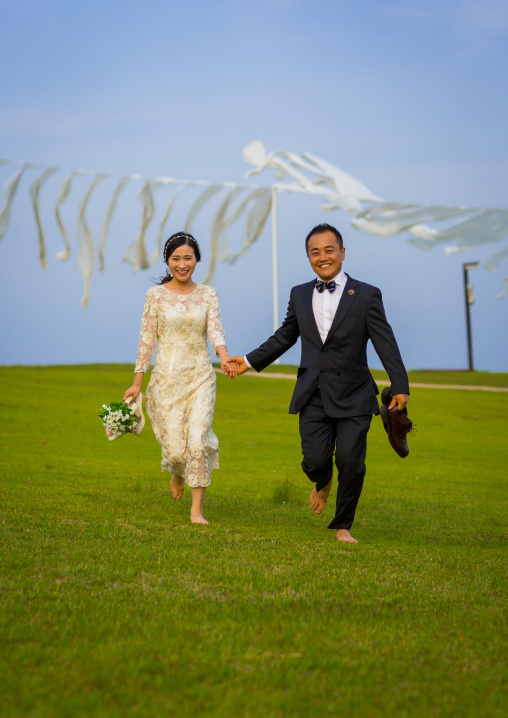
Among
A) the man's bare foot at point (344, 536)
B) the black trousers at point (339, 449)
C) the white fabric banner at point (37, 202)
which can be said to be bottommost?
the man's bare foot at point (344, 536)

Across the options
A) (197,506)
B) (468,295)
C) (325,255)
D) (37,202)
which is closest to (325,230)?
(325,255)

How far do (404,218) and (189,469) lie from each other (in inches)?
777

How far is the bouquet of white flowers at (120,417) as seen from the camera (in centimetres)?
600

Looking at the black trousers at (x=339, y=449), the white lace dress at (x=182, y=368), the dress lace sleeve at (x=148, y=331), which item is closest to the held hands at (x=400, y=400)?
the black trousers at (x=339, y=449)

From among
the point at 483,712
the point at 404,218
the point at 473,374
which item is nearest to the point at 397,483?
the point at 483,712

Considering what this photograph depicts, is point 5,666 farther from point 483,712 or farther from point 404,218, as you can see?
point 404,218

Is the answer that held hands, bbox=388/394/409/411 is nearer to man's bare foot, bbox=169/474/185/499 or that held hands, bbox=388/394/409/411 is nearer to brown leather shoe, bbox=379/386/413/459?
brown leather shoe, bbox=379/386/413/459

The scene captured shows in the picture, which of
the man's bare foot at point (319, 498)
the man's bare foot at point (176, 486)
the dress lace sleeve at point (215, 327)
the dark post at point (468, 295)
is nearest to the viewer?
the man's bare foot at point (319, 498)

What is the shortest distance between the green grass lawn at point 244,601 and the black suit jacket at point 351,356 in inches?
37.5

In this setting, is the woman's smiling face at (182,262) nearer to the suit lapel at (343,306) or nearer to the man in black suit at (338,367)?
the man in black suit at (338,367)

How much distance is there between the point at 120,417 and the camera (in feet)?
19.6

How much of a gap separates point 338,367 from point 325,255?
0.76 meters

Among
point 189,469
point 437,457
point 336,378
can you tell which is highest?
point 336,378

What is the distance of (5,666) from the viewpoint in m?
2.71
